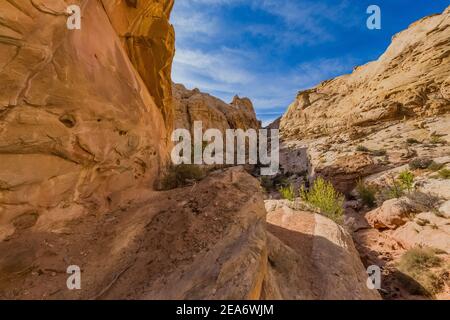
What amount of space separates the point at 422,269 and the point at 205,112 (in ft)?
103

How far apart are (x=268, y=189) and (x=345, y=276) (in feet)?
70.2

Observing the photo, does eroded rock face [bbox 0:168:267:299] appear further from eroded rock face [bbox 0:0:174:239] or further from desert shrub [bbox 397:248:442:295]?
desert shrub [bbox 397:248:442:295]

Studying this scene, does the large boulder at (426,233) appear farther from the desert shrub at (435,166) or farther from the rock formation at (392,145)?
the desert shrub at (435,166)

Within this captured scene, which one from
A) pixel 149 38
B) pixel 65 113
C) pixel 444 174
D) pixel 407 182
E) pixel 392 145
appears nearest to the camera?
pixel 65 113

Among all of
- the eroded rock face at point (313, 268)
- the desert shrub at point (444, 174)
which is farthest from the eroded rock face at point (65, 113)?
the desert shrub at point (444, 174)

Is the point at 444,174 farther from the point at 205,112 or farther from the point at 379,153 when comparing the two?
Answer: the point at 205,112

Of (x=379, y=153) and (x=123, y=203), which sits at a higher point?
(x=379, y=153)

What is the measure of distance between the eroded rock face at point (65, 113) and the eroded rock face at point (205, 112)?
1033 inches

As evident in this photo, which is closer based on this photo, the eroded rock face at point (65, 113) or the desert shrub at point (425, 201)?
the eroded rock face at point (65, 113)

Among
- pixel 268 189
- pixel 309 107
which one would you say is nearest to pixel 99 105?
pixel 268 189

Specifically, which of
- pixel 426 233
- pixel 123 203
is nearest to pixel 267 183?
pixel 426 233

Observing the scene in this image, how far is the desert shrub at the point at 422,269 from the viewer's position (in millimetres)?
6020

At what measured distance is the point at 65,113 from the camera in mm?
4137

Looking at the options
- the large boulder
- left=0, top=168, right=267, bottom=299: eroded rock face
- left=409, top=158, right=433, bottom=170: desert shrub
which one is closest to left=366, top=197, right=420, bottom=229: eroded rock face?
the large boulder
